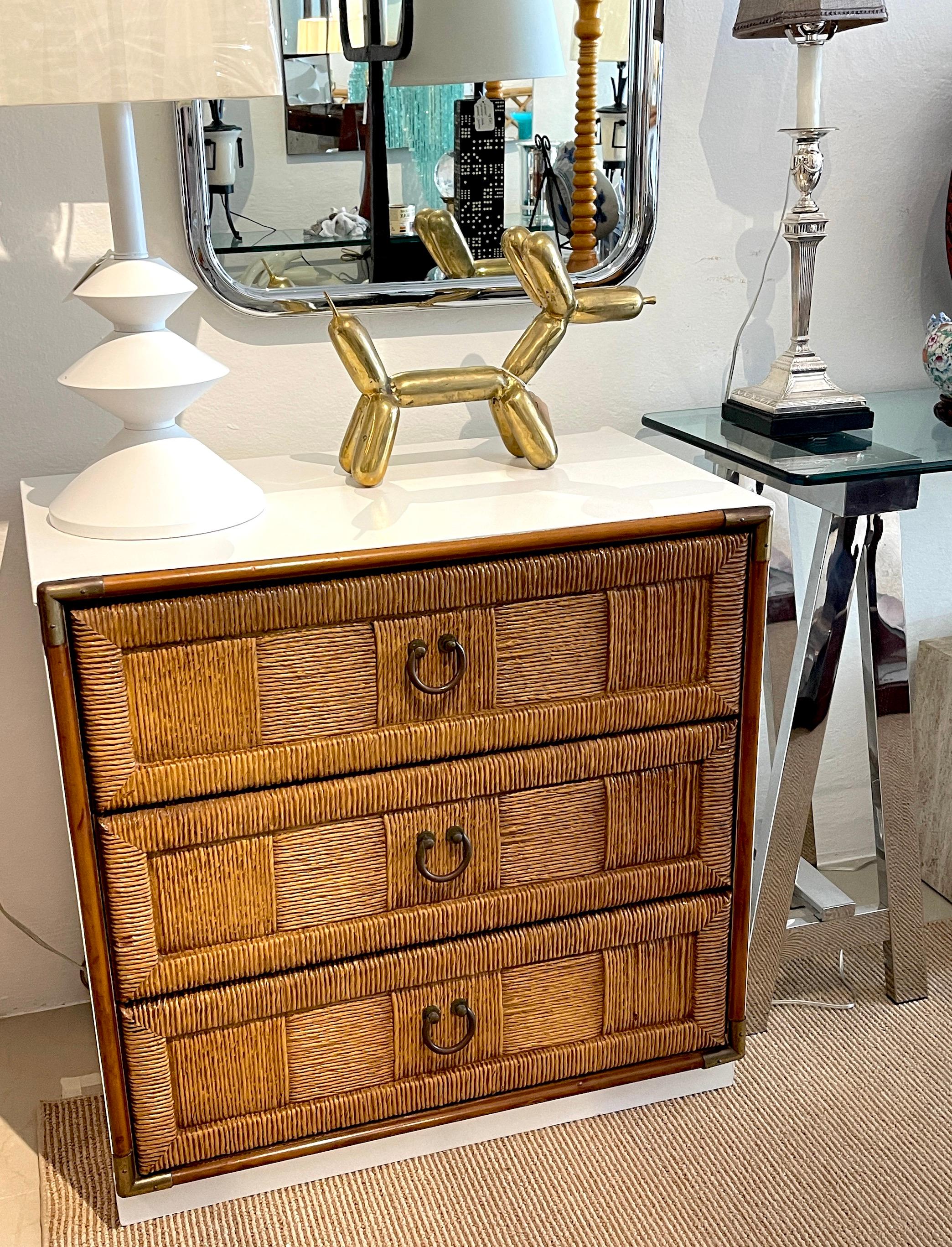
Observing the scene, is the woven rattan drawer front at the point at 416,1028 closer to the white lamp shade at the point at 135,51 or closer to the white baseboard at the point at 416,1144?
the white baseboard at the point at 416,1144

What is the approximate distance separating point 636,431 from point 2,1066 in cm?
123

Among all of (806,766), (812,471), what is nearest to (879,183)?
(812,471)

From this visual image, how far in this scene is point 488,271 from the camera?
1.58 m

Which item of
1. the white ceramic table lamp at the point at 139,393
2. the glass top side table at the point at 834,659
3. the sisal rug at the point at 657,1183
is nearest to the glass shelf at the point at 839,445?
the glass top side table at the point at 834,659

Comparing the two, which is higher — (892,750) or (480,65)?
(480,65)

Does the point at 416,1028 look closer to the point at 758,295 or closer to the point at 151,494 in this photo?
the point at 151,494

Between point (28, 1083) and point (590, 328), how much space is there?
1.26 metres

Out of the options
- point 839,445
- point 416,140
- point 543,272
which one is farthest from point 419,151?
point 839,445

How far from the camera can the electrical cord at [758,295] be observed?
66.3 inches

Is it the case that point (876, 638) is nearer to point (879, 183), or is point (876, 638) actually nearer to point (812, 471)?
point (812, 471)

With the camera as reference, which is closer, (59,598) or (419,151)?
(59,598)

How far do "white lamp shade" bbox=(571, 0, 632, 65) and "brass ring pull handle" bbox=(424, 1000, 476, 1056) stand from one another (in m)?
1.16

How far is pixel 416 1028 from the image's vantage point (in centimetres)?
140

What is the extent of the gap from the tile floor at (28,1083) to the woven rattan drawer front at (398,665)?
0.58 m
